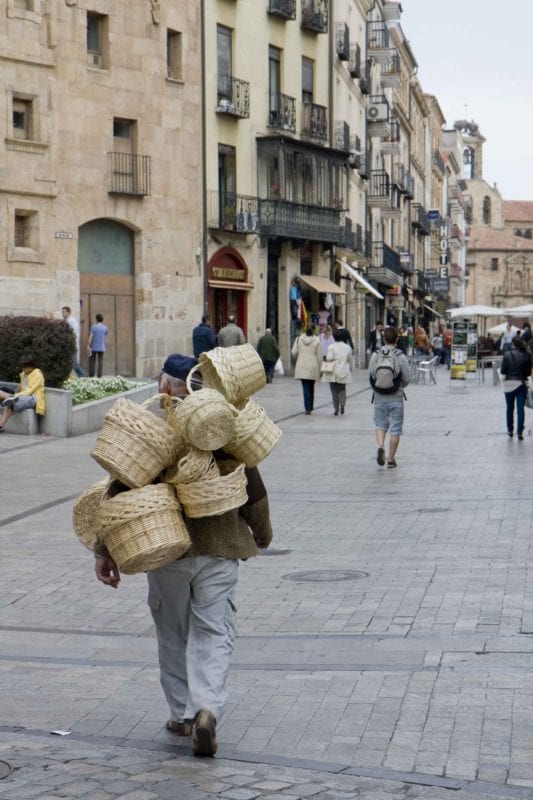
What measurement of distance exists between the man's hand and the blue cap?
87 centimetres

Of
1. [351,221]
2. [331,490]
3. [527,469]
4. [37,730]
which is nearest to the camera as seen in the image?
[37,730]

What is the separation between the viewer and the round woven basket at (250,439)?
5941mm

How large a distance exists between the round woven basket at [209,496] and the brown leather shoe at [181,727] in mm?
909

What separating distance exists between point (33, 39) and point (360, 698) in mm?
28320

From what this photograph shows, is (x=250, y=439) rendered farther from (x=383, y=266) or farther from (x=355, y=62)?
(x=383, y=266)

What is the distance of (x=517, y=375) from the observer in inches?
803

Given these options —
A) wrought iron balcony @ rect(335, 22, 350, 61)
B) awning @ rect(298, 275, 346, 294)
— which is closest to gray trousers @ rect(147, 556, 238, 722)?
awning @ rect(298, 275, 346, 294)

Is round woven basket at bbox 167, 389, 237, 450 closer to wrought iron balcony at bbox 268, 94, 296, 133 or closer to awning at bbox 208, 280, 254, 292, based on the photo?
awning at bbox 208, 280, 254, 292

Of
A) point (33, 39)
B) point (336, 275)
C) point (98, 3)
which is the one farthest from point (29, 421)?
point (336, 275)

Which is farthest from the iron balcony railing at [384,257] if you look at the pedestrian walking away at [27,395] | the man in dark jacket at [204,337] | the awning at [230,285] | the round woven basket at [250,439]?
the round woven basket at [250,439]

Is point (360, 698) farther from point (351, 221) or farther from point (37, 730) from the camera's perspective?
point (351, 221)

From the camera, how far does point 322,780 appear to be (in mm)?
5355

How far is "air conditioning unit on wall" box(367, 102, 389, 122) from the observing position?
58.6 meters

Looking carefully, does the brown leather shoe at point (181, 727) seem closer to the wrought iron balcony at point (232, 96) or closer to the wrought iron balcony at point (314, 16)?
the wrought iron balcony at point (232, 96)
